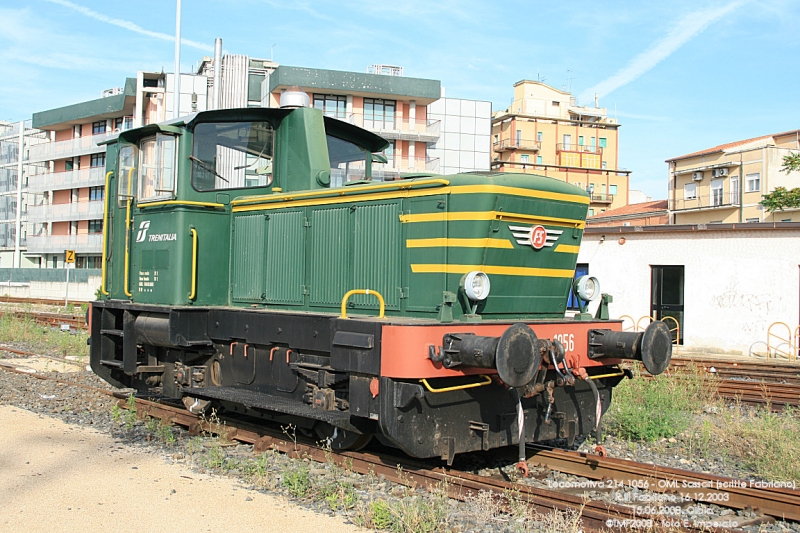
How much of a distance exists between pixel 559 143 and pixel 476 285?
199 feet

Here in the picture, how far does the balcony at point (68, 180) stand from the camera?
49781mm

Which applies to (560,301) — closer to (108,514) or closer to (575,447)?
(575,447)

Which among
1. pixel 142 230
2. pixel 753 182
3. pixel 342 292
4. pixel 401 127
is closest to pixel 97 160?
pixel 401 127

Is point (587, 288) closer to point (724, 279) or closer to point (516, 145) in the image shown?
point (724, 279)

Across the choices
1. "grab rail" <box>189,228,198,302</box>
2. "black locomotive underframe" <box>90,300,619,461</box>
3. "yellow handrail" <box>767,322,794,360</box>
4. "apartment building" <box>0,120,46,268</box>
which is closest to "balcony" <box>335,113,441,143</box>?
"yellow handrail" <box>767,322,794,360</box>

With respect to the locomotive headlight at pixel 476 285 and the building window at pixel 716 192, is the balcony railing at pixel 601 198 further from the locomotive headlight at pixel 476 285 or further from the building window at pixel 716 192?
the locomotive headlight at pixel 476 285

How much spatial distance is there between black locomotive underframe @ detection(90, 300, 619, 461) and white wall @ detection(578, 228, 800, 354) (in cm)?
1106

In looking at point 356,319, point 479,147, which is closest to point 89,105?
point 479,147

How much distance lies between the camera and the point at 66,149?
5181 centimetres

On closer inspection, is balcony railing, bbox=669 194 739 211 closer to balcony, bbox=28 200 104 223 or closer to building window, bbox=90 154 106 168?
balcony, bbox=28 200 104 223

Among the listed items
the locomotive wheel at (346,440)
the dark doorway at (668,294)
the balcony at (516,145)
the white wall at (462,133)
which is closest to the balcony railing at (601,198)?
the balcony at (516,145)

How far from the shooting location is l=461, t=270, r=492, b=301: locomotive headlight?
570 centimetres

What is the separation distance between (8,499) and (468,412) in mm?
3545

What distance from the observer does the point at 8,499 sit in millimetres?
5297
